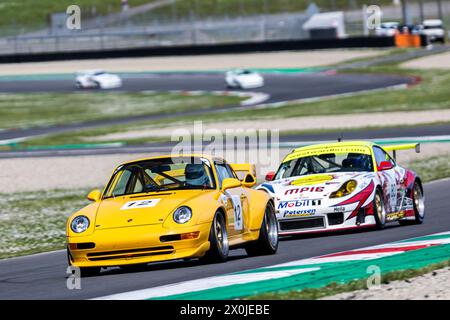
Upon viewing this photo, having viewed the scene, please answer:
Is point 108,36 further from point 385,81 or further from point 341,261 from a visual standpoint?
point 341,261

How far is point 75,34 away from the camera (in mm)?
80875

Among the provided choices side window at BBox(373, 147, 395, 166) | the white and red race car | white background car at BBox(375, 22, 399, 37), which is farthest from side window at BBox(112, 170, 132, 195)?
white background car at BBox(375, 22, 399, 37)

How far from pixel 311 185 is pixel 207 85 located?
45074 mm

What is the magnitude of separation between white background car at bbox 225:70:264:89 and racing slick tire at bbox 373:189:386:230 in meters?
42.2

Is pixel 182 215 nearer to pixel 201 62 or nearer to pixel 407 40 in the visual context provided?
pixel 201 62

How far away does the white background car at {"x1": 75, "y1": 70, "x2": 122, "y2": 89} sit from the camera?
6078 cm

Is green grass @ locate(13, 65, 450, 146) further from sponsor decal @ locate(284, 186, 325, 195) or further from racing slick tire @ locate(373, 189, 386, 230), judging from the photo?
racing slick tire @ locate(373, 189, 386, 230)

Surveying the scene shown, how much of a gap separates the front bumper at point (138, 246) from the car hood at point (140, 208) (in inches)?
3.8

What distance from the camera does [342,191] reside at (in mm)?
13352

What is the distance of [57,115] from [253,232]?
132 ft

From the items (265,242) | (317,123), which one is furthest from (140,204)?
(317,123)
